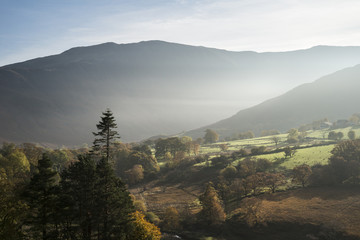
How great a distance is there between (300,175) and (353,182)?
1362cm

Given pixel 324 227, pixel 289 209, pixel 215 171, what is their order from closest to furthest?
pixel 324 227
pixel 289 209
pixel 215 171

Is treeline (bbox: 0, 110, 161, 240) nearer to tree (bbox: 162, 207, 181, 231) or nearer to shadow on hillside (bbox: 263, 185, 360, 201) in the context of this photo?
tree (bbox: 162, 207, 181, 231)

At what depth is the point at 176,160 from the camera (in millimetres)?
113688

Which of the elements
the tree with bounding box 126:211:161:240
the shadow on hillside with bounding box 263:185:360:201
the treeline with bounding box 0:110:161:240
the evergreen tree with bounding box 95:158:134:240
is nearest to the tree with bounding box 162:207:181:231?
the treeline with bounding box 0:110:161:240

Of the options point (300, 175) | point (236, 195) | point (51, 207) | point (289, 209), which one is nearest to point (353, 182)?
point (300, 175)

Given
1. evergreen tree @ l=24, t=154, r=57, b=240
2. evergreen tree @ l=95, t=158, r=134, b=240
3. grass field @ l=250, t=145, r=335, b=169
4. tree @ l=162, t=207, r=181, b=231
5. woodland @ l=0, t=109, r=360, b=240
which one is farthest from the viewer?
grass field @ l=250, t=145, r=335, b=169

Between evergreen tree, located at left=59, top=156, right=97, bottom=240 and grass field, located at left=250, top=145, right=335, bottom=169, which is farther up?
evergreen tree, located at left=59, top=156, right=97, bottom=240

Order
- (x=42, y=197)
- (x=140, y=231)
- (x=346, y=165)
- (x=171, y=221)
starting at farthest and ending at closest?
1. (x=346, y=165)
2. (x=171, y=221)
3. (x=140, y=231)
4. (x=42, y=197)

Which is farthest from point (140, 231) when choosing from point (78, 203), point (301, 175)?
point (301, 175)

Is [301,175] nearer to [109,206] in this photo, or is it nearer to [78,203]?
[109,206]

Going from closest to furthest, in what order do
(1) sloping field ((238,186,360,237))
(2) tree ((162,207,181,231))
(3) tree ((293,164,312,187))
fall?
(1) sloping field ((238,186,360,237)) → (2) tree ((162,207,181,231)) → (3) tree ((293,164,312,187))

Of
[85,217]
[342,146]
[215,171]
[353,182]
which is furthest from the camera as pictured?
[215,171]

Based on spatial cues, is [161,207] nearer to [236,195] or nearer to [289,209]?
[236,195]

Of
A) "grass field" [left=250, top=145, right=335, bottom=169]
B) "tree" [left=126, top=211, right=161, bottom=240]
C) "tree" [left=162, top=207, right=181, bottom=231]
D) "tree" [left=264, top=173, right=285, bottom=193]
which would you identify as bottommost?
"tree" [left=162, top=207, right=181, bottom=231]
